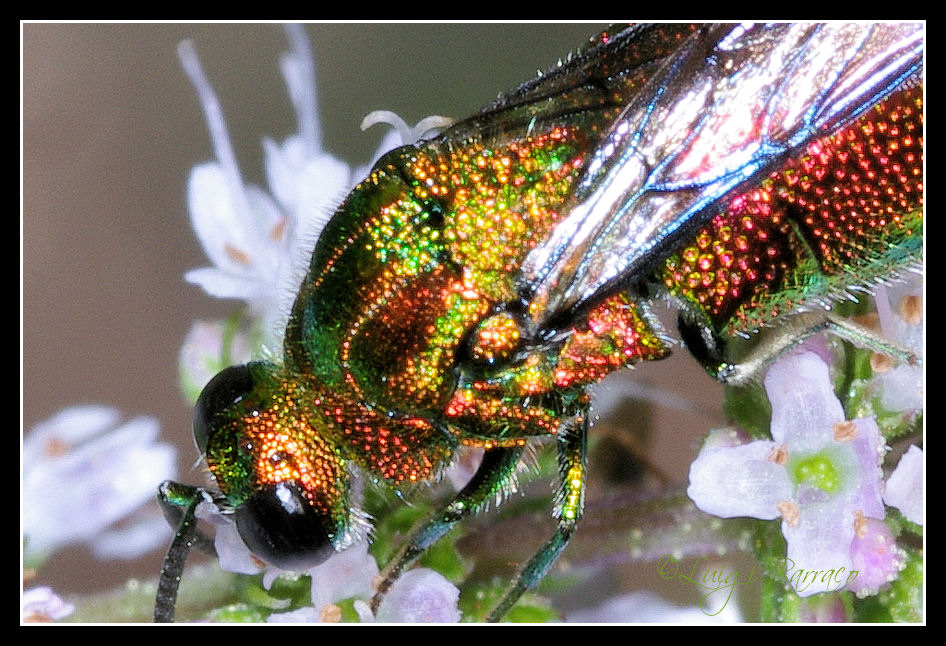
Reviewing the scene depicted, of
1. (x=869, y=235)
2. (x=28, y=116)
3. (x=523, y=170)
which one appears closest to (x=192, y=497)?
(x=523, y=170)

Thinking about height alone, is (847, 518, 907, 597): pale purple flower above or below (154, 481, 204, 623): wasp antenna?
below

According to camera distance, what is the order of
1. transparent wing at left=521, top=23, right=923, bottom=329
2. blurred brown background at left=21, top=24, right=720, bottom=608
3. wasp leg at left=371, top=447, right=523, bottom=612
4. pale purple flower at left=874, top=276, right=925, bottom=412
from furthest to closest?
1. blurred brown background at left=21, top=24, right=720, bottom=608
2. pale purple flower at left=874, top=276, right=925, bottom=412
3. wasp leg at left=371, top=447, right=523, bottom=612
4. transparent wing at left=521, top=23, right=923, bottom=329

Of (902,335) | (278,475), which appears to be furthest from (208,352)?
(902,335)

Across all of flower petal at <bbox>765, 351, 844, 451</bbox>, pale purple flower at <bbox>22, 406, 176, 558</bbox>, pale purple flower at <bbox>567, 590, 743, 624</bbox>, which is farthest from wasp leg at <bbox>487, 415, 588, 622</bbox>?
pale purple flower at <bbox>22, 406, 176, 558</bbox>

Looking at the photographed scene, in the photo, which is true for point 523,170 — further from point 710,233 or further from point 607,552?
point 607,552

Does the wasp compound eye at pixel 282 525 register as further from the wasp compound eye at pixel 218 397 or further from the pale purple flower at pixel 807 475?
the pale purple flower at pixel 807 475

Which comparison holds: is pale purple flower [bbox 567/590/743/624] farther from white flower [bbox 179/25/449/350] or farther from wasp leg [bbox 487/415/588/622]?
white flower [bbox 179/25/449/350]

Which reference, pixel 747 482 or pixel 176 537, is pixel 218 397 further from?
pixel 747 482

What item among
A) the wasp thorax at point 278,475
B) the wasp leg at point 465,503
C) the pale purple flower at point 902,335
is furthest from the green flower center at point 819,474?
the wasp thorax at point 278,475
